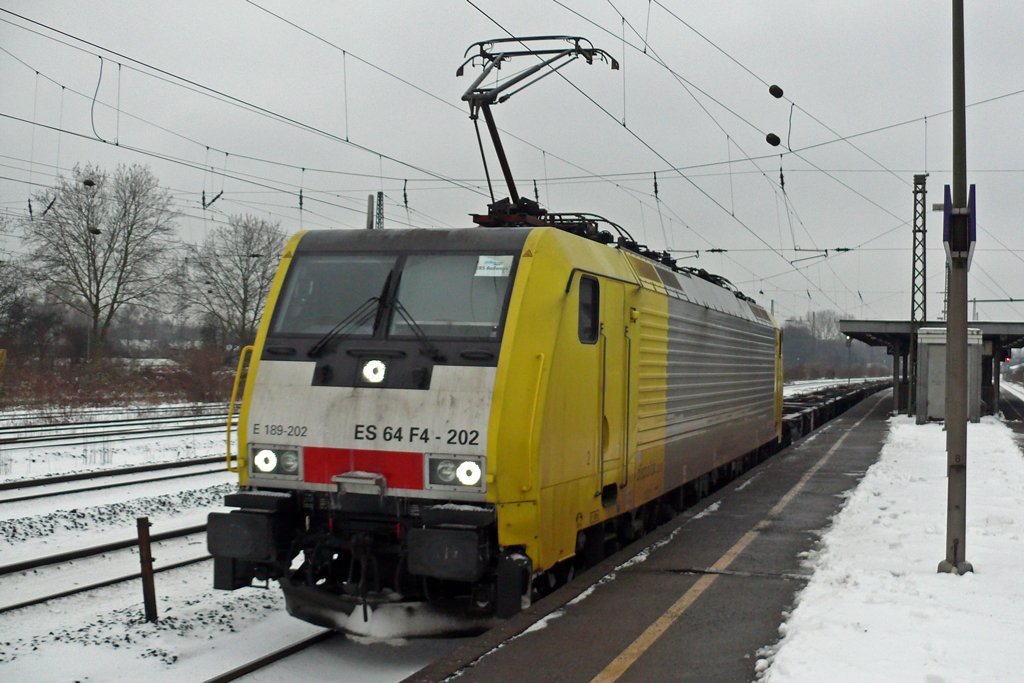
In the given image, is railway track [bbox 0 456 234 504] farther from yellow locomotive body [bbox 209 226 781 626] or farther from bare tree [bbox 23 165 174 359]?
bare tree [bbox 23 165 174 359]

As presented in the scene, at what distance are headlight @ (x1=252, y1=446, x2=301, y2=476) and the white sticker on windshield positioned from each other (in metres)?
1.83

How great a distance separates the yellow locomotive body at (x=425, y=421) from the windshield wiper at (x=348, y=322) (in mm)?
11

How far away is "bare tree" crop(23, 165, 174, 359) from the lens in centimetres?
3891

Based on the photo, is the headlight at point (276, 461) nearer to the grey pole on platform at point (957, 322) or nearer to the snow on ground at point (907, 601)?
the snow on ground at point (907, 601)

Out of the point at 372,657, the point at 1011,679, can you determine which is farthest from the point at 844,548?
the point at 372,657

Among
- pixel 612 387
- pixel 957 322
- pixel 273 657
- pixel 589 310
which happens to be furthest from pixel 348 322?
pixel 957 322

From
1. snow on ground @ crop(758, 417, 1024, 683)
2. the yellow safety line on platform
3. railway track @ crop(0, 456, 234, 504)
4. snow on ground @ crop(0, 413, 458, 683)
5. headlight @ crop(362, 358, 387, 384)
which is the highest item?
headlight @ crop(362, 358, 387, 384)

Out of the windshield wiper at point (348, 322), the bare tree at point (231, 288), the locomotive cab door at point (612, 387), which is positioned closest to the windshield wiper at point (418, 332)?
the windshield wiper at point (348, 322)

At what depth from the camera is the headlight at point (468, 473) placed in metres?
6.34

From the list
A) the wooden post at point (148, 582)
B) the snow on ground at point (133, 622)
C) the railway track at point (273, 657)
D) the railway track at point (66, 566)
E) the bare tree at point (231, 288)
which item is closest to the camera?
the railway track at point (273, 657)

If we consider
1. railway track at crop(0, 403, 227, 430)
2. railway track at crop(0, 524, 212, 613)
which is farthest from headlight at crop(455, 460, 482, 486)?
railway track at crop(0, 403, 227, 430)

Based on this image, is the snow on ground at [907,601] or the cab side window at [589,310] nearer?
the snow on ground at [907,601]

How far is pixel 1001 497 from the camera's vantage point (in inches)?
478

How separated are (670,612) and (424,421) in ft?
7.13
